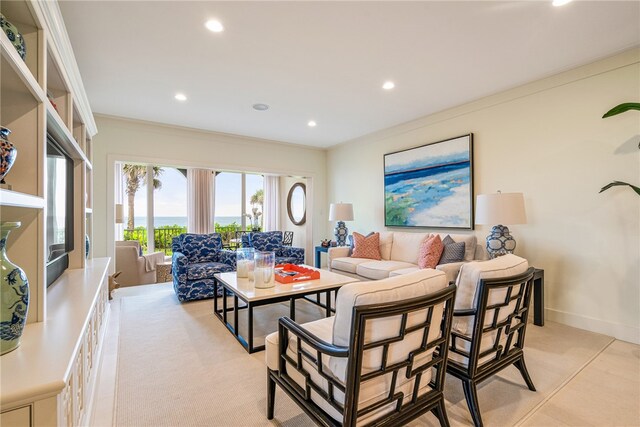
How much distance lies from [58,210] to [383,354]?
247 cm

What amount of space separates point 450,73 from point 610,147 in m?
1.68

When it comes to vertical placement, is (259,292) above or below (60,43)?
below

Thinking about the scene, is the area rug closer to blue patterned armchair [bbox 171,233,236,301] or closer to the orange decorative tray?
the orange decorative tray

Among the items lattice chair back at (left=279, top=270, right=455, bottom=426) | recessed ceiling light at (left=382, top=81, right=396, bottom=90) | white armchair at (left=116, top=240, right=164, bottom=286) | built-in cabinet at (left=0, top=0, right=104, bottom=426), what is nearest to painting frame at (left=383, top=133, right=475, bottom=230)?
recessed ceiling light at (left=382, top=81, right=396, bottom=90)

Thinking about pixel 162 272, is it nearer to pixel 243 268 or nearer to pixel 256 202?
pixel 243 268

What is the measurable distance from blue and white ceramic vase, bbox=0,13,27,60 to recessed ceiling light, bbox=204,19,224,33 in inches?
49.1

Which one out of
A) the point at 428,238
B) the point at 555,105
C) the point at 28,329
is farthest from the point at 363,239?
the point at 28,329

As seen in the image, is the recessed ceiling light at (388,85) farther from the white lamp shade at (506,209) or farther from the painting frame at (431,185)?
the white lamp shade at (506,209)

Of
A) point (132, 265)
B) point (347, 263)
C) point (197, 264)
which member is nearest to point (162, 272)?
point (132, 265)

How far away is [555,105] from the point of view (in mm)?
3250

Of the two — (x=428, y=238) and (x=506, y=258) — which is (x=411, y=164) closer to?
(x=428, y=238)

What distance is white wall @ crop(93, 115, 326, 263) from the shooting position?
446 cm

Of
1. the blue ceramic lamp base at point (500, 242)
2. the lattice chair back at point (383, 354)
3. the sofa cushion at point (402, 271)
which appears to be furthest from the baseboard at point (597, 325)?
the lattice chair back at point (383, 354)

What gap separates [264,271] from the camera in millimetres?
2818
